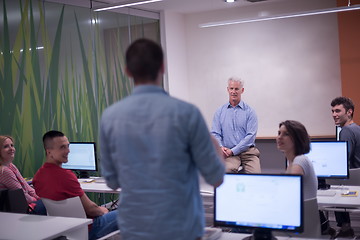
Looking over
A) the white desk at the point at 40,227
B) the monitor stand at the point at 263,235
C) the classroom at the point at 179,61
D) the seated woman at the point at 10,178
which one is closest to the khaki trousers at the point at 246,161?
the classroom at the point at 179,61

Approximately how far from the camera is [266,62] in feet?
29.5

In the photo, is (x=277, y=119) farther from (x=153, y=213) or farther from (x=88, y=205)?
(x=153, y=213)

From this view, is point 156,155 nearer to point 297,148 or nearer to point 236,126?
point 297,148

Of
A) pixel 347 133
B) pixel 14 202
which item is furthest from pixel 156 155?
pixel 347 133

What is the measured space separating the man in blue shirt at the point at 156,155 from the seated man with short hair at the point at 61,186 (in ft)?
6.28

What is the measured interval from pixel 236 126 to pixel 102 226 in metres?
2.68

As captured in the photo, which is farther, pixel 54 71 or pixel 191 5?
pixel 191 5

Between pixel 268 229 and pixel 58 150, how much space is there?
6.04 ft

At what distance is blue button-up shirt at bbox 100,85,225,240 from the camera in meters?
1.87

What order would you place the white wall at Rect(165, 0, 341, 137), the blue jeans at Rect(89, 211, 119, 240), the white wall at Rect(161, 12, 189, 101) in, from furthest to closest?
the white wall at Rect(161, 12, 189, 101) < the white wall at Rect(165, 0, 341, 137) < the blue jeans at Rect(89, 211, 119, 240)

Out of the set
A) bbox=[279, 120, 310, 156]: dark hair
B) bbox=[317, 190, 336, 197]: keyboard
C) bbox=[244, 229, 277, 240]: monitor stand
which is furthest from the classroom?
bbox=[244, 229, 277, 240]: monitor stand

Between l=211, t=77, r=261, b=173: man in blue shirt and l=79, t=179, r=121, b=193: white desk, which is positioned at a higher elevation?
l=211, t=77, r=261, b=173: man in blue shirt

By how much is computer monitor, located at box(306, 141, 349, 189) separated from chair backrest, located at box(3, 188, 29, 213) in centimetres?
258

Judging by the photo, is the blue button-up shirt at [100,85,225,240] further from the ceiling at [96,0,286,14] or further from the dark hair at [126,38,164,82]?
the ceiling at [96,0,286,14]
